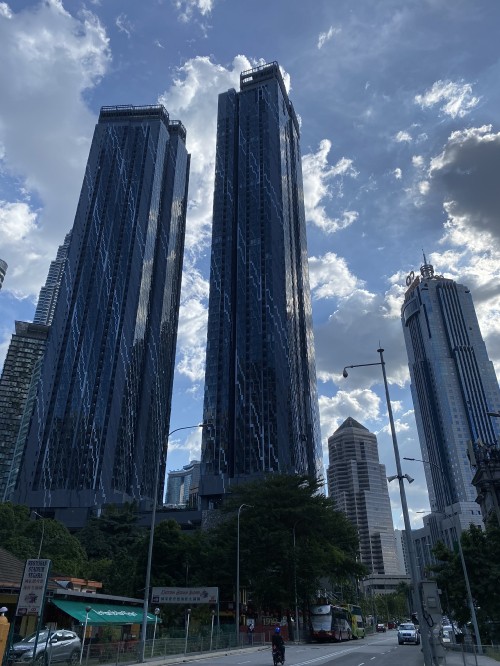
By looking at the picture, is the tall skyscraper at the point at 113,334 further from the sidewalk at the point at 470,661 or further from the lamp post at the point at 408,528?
the lamp post at the point at 408,528

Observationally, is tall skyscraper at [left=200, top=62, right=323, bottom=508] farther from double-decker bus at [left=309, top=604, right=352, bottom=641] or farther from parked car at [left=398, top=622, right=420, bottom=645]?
parked car at [left=398, top=622, right=420, bottom=645]

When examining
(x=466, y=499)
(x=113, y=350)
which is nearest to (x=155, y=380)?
(x=113, y=350)

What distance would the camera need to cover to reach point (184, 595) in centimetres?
3391

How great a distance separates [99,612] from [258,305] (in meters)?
123

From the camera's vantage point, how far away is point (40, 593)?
1734 centimetres

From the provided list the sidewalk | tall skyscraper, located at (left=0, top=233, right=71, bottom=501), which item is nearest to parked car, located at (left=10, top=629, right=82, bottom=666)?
the sidewalk

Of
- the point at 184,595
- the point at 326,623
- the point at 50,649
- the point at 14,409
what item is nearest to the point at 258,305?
the point at 326,623

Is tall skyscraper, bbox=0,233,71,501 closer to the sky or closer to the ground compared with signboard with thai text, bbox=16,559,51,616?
closer to the sky

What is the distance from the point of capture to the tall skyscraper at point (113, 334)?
135m

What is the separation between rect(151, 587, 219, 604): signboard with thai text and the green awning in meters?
1.82

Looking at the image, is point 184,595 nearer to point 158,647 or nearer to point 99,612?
point 158,647

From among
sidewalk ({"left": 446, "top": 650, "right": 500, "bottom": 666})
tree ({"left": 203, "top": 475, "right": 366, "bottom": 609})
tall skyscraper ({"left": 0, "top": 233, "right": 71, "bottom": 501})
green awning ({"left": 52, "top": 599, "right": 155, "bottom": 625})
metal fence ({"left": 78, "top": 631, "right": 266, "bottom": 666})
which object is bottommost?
sidewalk ({"left": 446, "top": 650, "right": 500, "bottom": 666})

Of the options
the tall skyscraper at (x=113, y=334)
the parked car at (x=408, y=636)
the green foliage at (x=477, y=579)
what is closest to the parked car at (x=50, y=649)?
the green foliage at (x=477, y=579)

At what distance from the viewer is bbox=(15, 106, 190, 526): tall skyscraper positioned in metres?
135
